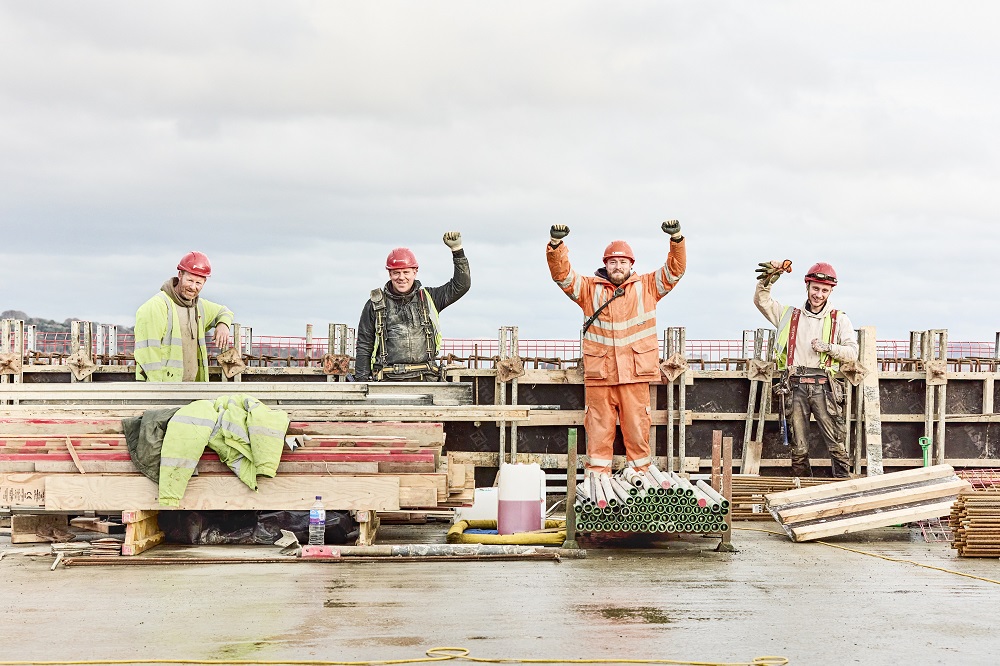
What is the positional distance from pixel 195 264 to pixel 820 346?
7.22 meters

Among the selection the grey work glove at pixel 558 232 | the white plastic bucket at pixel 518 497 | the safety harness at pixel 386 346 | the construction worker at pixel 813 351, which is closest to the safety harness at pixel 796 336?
the construction worker at pixel 813 351

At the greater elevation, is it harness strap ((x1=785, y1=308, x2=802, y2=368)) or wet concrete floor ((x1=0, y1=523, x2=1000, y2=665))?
harness strap ((x1=785, y1=308, x2=802, y2=368))

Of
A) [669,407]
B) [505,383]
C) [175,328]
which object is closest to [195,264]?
[175,328]

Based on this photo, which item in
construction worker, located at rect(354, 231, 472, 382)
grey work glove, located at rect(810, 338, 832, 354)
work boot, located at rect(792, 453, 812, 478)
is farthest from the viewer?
work boot, located at rect(792, 453, 812, 478)

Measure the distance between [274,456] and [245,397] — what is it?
2.14ft

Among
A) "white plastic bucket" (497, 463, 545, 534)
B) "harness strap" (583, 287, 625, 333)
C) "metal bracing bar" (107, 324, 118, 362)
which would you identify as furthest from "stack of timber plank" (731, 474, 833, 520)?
"metal bracing bar" (107, 324, 118, 362)

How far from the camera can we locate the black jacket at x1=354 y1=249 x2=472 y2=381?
13180mm

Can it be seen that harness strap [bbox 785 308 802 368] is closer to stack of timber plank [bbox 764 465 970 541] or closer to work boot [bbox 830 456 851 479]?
work boot [bbox 830 456 851 479]

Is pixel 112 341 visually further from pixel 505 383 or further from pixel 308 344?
pixel 505 383

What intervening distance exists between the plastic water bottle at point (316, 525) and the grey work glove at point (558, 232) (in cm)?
423

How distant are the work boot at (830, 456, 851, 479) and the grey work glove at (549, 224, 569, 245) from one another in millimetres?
4609

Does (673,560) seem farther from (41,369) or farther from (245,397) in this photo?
(41,369)

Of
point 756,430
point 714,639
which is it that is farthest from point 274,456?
point 756,430

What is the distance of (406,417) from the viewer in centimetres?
1119
